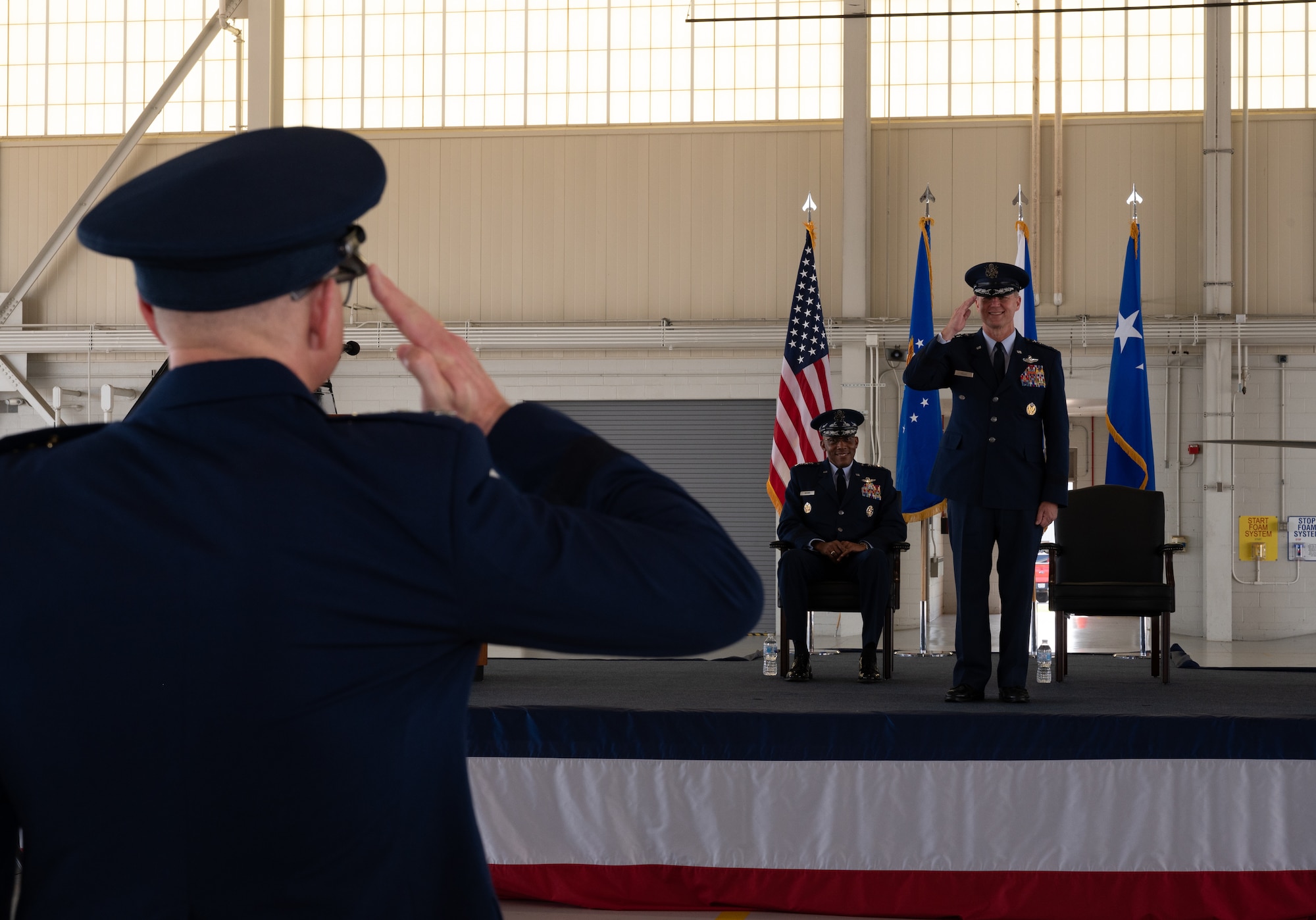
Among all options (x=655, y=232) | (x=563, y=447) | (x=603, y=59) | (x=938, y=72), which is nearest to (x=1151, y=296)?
(x=938, y=72)

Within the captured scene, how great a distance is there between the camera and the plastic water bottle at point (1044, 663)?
423 centimetres

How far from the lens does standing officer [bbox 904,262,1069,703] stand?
3.89 m

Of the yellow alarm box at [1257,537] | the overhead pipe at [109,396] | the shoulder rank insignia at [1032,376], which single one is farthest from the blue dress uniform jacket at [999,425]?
the overhead pipe at [109,396]

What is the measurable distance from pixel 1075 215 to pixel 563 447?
380 inches

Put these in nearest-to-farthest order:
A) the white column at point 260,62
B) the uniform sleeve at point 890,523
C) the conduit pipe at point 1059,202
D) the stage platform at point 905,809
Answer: the stage platform at point 905,809
the uniform sleeve at point 890,523
the conduit pipe at point 1059,202
the white column at point 260,62

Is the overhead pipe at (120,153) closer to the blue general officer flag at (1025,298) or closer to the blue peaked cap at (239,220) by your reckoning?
the blue general officer flag at (1025,298)

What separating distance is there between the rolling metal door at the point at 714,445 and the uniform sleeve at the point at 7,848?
9037mm

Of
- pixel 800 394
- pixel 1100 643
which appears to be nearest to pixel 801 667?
pixel 800 394

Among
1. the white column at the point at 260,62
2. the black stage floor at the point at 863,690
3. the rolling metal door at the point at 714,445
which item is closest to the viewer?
the black stage floor at the point at 863,690

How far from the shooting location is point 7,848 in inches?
25.9

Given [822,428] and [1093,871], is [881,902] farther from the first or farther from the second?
[822,428]

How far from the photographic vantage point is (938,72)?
970cm

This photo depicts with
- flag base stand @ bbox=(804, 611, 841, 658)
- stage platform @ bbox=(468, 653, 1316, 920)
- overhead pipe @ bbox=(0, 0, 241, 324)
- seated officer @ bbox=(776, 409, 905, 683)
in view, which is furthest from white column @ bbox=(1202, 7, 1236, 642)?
overhead pipe @ bbox=(0, 0, 241, 324)

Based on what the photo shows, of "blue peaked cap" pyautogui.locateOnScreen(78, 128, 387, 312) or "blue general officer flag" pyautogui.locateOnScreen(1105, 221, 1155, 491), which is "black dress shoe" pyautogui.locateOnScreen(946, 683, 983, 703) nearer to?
"blue peaked cap" pyautogui.locateOnScreen(78, 128, 387, 312)
